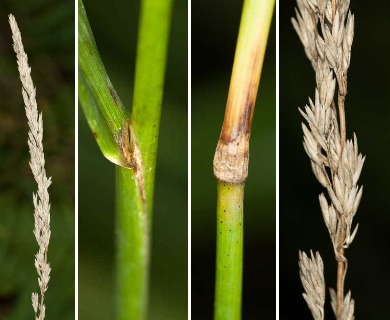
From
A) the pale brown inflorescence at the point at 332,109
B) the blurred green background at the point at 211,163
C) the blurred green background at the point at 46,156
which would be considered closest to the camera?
the pale brown inflorescence at the point at 332,109

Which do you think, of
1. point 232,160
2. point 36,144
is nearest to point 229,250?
point 232,160

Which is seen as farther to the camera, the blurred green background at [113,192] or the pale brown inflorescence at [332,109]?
the blurred green background at [113,192]

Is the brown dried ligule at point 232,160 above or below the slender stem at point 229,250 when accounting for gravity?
above

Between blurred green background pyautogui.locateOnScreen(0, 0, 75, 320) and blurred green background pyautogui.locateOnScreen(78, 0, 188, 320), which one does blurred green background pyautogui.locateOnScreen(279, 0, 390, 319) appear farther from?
blurred green background pyautogui.locateOnScreen(0, 0, 75, 320)

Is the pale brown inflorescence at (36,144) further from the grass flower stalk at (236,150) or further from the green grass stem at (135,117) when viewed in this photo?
the grass flower stalk at (236,150)

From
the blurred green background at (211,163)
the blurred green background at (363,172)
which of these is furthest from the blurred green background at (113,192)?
the blurred green background at (363,172)

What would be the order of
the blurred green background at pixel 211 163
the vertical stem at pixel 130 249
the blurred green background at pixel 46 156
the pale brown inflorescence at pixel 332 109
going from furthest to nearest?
the blurred green background at pixel 46 156, the blurred green background at pixel 211 163, the vertical stem at pixel 130 249, the pale brown inflorescence at pixel 332 109
